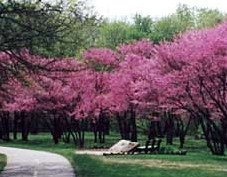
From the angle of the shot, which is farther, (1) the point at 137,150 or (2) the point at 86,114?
(2) the point at 86,114

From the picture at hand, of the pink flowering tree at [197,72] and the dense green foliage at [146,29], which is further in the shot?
the dense green foliage at [146,29]

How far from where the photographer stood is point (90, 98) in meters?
42.9

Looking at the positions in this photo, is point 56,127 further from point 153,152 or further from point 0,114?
point 153,152

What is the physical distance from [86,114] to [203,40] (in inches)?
701

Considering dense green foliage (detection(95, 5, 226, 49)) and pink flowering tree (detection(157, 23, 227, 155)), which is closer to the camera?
pink flowering tree (detection(157, 23, 227, 155))

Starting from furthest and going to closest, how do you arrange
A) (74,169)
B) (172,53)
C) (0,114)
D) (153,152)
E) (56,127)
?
(0,114)
(56,127)
(153,152)
(172,53)
(74,169)

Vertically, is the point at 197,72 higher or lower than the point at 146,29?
lower

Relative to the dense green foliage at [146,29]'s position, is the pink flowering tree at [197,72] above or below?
below

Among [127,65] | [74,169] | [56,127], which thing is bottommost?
[74,169]

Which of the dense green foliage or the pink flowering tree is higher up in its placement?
the dense green foliage

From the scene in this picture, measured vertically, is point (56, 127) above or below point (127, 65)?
below

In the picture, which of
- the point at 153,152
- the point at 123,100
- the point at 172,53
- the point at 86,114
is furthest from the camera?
the point at 86,114

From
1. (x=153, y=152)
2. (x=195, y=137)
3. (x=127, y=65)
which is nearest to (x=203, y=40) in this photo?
(x=153, y=152)

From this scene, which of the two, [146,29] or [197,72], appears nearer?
[197,72]
